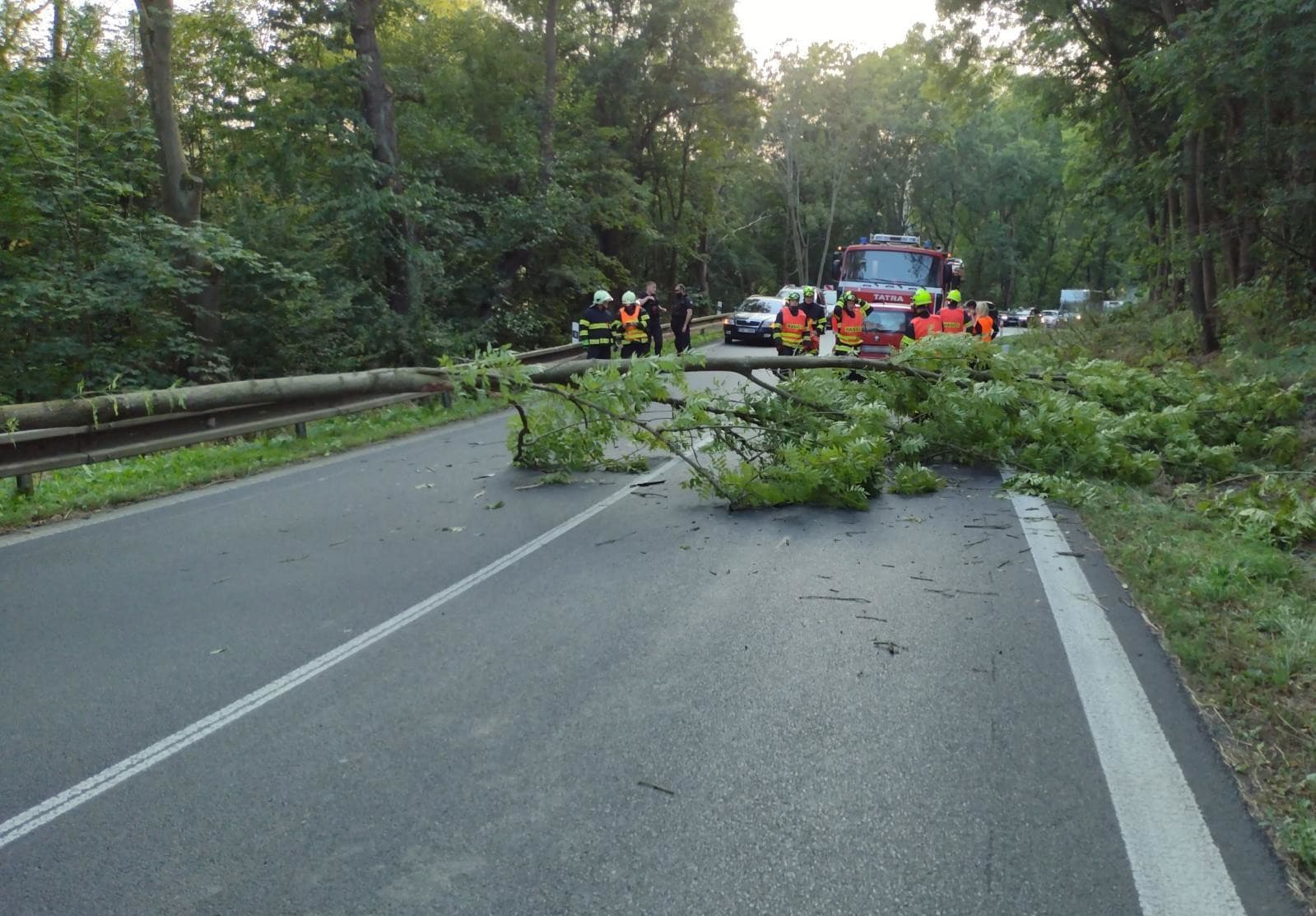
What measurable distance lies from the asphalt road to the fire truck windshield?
16.6m

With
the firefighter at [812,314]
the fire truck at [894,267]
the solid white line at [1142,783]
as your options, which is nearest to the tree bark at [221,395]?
the solid white line at [1142,783]

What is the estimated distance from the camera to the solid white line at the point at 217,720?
3633mm

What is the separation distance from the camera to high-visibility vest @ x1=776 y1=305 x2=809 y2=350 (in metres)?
17.7

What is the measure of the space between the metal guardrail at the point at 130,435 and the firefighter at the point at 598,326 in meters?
4.20

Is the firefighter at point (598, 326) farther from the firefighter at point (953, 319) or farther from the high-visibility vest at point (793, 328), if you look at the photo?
the firefighter at point (953, 319)

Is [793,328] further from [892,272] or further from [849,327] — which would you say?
[892,272]

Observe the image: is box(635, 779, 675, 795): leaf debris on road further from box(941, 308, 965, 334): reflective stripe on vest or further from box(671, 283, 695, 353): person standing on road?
box(671, 283, 695, 353): person standing on road

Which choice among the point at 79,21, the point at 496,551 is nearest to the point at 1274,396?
the point at 496,551

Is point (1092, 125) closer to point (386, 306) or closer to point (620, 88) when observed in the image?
point (620, 88)

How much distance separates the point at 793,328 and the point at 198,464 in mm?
9921

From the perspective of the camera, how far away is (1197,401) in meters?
11.0

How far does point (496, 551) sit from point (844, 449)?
124 inches

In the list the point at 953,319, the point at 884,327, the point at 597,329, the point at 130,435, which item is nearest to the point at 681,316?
the point at 884,327

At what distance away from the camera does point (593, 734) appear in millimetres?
4227
